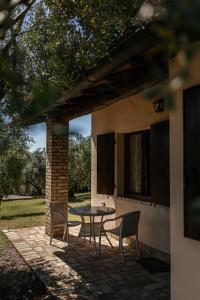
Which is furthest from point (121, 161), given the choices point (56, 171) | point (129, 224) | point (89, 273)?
point (89, 273)

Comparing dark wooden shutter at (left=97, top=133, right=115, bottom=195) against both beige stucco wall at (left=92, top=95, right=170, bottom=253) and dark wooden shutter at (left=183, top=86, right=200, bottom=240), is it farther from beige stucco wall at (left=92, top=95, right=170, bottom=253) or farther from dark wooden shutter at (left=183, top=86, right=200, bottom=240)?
dark wooden shutter at (left=183, top=86, right=200, bottom=240)

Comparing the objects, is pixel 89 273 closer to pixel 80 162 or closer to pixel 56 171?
pixel 56 171

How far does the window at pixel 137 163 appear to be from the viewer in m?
6.99

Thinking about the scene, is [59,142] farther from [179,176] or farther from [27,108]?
[27,108]

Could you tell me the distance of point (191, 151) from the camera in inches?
130

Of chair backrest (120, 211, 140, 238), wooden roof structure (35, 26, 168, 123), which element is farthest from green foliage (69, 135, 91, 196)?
chair backrest (120, 211, 140, 238)

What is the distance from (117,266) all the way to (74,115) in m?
3.29

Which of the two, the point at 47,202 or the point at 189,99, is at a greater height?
the point at 189,99

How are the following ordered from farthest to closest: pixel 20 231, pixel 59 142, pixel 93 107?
1. pixel 20 231
2. pixel 59 142
3. pixel 93 107

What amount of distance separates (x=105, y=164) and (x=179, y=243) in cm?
458

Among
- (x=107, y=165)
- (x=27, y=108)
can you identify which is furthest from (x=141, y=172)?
(x=27, y=108)

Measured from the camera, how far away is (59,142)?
831cm

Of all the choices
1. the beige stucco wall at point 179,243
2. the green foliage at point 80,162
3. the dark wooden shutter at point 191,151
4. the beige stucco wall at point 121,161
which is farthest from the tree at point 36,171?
the dark wooden shutter at point 191,151

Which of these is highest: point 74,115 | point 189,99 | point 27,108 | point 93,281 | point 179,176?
point 74,115
